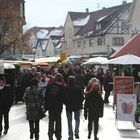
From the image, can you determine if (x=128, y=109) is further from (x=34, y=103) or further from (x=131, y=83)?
(x=34, y=103)

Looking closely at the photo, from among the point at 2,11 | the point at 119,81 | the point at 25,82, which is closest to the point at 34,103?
the point at 119,81

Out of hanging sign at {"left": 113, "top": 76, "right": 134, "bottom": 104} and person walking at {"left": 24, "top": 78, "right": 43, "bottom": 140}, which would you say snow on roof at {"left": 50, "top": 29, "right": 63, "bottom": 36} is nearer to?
hanging sign at {"left": 113, "top": 76, "right": 134, "bottom": 104}

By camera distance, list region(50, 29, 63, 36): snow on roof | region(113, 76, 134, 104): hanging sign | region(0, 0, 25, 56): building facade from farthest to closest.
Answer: region(50, 29, 63, 36): snow on roof → region(0, 0, 25, 56): building facade → region(113, 76, 134, 104): hanging sign

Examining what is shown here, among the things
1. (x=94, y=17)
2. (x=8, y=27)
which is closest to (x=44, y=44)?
(x=94, y=17)

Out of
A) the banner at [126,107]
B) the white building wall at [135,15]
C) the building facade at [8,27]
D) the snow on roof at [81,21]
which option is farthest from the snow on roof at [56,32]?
the banner at [126,107]

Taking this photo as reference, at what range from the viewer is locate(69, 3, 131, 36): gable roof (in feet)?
294

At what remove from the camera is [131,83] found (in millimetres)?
20484

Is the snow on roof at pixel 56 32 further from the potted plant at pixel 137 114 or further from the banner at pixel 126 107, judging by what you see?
the potted plant at pixel 137 114

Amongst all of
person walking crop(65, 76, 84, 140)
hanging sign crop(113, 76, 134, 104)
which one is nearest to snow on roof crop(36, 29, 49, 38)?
hanging sign crop(113, 76, 134, 104)

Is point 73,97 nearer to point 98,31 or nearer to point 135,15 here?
point 135,15

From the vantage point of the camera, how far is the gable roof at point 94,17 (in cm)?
8950

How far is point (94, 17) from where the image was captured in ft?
323

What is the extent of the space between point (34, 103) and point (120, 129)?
4370 millimetres

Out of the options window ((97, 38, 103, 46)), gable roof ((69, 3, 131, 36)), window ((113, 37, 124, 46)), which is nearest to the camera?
window ((113, 37, 124, 46))
